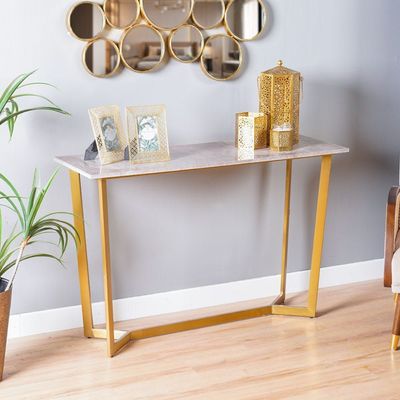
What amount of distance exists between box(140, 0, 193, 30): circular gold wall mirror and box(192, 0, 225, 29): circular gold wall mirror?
0.04 metres

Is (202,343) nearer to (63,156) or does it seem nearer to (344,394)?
(344,394)

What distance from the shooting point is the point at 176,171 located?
9.41 feet

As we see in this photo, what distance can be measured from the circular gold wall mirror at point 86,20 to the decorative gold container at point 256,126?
67 cm

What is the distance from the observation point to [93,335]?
3195 millimetres

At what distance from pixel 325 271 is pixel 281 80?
108cm

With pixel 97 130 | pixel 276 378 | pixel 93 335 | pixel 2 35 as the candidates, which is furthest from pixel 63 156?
pixel 276 378

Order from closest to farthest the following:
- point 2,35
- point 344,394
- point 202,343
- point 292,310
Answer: point 344,394
point 2,35
point 202,343
point 292,310

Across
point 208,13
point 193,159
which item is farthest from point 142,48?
point 193,159

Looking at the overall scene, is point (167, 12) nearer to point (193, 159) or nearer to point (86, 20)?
point (86, 20)

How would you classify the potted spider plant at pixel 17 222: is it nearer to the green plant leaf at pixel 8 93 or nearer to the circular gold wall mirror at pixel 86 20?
the green plant leaf at pixel 8 93

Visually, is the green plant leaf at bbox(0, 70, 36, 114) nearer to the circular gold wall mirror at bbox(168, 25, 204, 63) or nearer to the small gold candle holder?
the circular gold wall mirror at bbox(168, 25, 204, 63)

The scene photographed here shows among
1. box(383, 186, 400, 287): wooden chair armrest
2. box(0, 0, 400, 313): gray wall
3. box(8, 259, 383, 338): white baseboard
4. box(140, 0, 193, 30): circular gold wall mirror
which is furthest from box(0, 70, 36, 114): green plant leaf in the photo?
box(383, 186, 400, 287): wooden chair armrest

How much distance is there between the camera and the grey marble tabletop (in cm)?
280

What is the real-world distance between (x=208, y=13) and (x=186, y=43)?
0.53 feet
